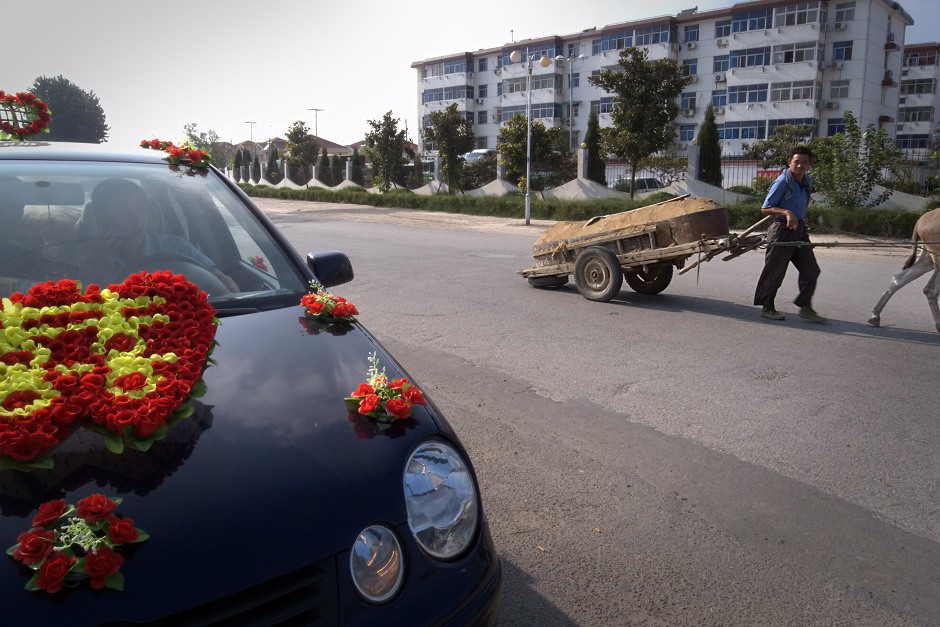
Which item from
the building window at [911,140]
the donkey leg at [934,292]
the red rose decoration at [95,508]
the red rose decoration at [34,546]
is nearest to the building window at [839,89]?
the building window at [911,140]

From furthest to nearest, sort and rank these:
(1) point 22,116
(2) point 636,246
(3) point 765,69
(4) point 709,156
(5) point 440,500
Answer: (3) point 765,69 → (4) point 709,156 → (2) point 636,246 → (1) point 22,116 → (5) point 440,500

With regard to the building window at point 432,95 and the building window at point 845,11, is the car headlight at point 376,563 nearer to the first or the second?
the building window at point 845,11

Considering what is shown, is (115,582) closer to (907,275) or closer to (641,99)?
(907,275)

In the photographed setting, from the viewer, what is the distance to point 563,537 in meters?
3.37

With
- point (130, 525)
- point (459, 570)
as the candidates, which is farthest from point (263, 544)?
point (459, 570)

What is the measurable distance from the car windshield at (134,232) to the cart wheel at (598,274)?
6189 mm

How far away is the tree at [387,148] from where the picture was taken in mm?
40938

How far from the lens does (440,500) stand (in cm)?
200

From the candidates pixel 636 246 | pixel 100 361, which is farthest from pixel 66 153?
pixel 636 246

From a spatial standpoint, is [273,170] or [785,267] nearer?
[785,267]

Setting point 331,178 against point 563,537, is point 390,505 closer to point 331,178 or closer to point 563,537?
point 563,537

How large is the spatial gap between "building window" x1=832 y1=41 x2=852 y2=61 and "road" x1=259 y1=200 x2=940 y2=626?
1987 inches

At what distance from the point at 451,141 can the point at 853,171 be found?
65.9ft

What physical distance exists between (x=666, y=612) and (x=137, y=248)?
2.63 meters
